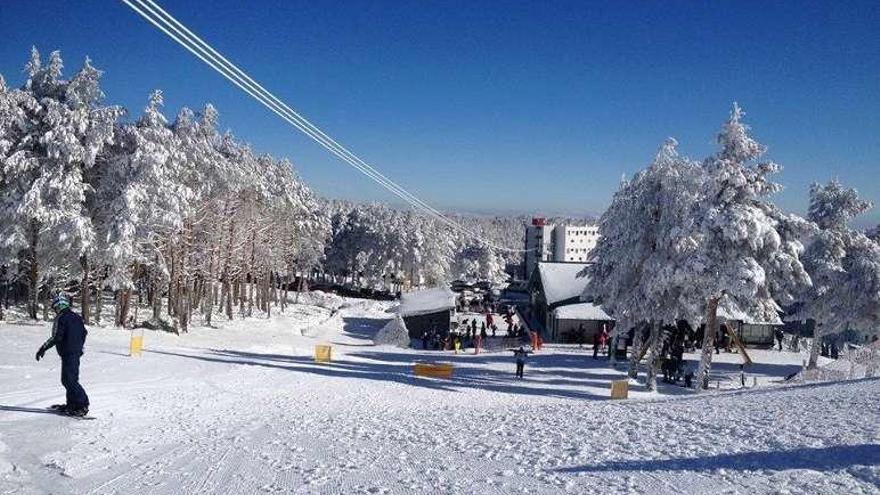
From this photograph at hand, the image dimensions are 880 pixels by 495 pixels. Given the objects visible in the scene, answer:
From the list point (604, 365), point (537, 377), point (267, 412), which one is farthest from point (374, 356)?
point (267, 412)

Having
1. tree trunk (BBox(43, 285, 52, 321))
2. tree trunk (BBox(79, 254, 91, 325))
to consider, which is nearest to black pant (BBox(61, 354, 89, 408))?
tree trunk (BBox(79, 254, 91, 325))

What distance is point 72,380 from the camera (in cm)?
962

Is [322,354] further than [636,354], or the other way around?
[322,354]

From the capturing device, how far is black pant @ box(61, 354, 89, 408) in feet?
31.2

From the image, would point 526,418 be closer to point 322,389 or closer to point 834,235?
point 322,389

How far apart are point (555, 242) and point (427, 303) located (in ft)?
351

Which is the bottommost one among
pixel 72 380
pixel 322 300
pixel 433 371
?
pixel 433 371

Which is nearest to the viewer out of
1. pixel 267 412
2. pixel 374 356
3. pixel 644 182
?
pixel 267 412

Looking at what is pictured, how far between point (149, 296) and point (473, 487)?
151 ft

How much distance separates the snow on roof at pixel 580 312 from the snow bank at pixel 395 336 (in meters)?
10.7

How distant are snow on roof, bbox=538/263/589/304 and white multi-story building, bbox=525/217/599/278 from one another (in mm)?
88047

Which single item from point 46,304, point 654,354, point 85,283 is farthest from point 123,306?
point 654,354

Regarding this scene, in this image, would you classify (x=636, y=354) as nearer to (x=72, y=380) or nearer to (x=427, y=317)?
(x=427, y=317)

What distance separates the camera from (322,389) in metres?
17.7
